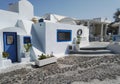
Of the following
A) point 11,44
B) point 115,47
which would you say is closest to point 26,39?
point 11,44

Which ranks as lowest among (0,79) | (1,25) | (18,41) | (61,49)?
(0,79)

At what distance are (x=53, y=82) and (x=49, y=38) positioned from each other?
6.31 m

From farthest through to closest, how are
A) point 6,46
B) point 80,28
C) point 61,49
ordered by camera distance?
point 80,28 → point 61,49 → point 6,46

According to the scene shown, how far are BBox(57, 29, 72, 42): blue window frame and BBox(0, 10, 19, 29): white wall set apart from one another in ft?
14.5

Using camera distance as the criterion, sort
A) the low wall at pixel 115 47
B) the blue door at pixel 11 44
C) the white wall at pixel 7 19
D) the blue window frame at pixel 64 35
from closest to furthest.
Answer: the blue door at pixel 11 44 → the white wall at pixel 7 19 → the blue window frame at pixel 64 35 → the low wall at pixel 115 47

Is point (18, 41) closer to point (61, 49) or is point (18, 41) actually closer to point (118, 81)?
point (61, 49)

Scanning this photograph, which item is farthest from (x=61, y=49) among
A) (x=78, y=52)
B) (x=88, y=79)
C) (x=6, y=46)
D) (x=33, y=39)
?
(x=88, y=79)

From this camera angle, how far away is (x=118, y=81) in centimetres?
520

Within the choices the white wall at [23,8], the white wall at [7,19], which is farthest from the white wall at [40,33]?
the white wall at [7,19]

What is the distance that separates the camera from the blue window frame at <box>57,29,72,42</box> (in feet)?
40.9

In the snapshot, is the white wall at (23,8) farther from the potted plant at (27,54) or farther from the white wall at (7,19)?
the potted plant at (27,54)

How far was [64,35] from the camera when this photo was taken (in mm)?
13289

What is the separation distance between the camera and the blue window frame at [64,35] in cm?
1247

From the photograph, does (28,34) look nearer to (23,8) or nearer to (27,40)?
(27,40)
